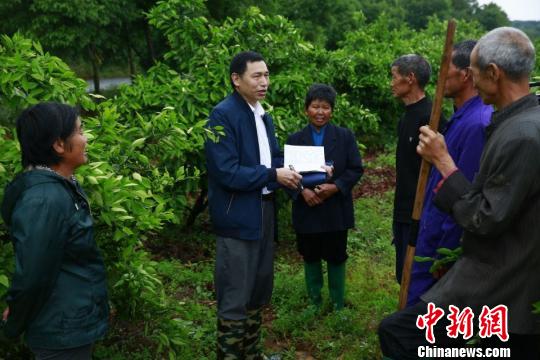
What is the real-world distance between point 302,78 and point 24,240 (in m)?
4.85

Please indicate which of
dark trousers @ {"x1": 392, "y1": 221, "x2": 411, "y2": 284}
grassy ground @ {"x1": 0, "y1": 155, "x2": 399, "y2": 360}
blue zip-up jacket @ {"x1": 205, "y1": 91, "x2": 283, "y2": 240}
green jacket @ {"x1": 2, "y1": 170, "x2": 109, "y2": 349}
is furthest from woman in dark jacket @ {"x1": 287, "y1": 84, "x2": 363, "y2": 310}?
green jacket @ {"x1": 2, "y1": 170, "x2": 109, "y2": 349}

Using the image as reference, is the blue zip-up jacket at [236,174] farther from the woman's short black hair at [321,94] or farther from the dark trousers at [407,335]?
the dark trousers at [407,335]

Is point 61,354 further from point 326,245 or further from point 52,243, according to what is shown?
point 326,245

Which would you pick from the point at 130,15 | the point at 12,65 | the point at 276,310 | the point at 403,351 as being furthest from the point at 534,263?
the point at 130,15

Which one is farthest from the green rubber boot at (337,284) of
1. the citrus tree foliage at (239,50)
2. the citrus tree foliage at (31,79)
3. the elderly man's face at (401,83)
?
the citrus tree foliage at (31,79)

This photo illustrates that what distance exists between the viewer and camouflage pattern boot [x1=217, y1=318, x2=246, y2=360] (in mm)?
3842

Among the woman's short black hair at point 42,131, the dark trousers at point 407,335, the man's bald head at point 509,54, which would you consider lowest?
the dark trousers at point 407,335

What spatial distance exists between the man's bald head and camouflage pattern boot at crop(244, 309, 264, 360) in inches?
97.8

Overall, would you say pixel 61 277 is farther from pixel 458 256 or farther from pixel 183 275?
pixel 183 275

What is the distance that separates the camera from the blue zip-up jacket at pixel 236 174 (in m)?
3.71

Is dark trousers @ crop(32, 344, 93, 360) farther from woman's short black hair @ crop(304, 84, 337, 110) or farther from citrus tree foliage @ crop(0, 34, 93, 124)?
woman's short black hair @ crop(304, 84, 337, 110)

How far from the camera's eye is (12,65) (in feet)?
9.70

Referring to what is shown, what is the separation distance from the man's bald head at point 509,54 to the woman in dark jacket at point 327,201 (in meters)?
2.31

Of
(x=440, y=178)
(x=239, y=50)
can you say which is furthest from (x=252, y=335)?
(x=239, y=50)
